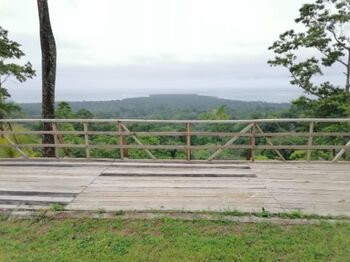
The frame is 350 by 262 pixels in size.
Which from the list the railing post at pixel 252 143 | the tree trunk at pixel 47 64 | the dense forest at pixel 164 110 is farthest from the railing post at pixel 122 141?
the dense forest at pixel 164 110

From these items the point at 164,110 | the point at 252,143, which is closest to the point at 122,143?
the point at 252,143

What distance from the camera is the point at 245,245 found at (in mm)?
3303

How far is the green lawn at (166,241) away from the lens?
10.3ft

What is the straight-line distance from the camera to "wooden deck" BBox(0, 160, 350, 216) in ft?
14.0

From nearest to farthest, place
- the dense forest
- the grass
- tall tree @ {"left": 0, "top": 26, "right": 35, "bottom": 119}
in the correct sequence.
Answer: the grass, tall tree @ {"left": 0, "top": 26, "right": 35, "bottom": 119}, the dense forest

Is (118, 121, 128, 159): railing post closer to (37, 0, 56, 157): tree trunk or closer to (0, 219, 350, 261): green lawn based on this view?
(37, 0, 56, 157): tree trunk

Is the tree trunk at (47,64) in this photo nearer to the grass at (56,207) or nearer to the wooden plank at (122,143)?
the wooden plank at (122,143)

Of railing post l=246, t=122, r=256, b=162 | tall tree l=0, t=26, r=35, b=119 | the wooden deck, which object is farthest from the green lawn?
tall tree l=0, t=26, r=35, b=119

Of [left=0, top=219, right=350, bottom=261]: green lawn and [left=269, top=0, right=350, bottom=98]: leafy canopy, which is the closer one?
[left=0, top=219, right=350, bottom=261]: green lawn

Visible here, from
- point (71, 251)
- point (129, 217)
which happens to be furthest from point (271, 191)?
point (71, 251)

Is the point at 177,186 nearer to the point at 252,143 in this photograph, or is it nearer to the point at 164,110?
the point at 252,143

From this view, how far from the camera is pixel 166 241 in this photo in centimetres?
340

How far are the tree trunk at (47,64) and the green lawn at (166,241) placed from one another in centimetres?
381

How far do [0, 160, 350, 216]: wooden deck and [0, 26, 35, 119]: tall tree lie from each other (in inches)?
232
